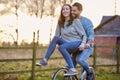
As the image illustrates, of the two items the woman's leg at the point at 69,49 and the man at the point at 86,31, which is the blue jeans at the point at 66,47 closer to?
the woman's leg at the point at 69,49

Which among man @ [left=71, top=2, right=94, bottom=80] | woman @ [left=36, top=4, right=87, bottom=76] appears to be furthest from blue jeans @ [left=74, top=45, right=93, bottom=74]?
woman @ [left=36, top=4, right=87, bottom=76]

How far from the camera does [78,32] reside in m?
6.88

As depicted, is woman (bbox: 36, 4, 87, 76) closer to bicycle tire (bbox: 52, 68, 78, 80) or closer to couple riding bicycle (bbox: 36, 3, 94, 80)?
couple riding bicycle (bbox: 36, 3, 94, 80)

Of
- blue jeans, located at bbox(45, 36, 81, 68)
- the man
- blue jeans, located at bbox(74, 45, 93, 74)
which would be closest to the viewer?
blue jeans, located at bbox(45, 36, 81, 68)

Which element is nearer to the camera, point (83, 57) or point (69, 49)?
point (69, 49)

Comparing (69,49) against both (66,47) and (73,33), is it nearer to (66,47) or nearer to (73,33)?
(66,47)

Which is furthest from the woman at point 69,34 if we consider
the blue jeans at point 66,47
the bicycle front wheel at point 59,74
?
the bicycle front wheel at point 59,74

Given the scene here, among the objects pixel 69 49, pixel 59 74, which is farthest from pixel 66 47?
pixel 59 74

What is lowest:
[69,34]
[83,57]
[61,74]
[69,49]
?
[61,74]

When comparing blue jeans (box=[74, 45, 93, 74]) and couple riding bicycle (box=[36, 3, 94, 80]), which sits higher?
couple riding bicycle (box=[36, 3, 94, 80])

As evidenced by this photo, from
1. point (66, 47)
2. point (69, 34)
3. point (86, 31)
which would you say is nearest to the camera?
point (66, 47)

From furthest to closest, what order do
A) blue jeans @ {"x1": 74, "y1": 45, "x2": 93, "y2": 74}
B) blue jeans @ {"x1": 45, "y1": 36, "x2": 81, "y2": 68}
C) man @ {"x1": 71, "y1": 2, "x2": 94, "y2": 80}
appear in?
blue jeans @ {"x1": 74, "y1": 45, "x2": 93, "y2": 74} → man @ {"x1": 71, "y1": 2, "x2": 94, "y2": 80} → blue jeans @ {"x1": 45, "y1": 36, "x2": 81, "y2": 68}

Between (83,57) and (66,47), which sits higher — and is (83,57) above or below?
below

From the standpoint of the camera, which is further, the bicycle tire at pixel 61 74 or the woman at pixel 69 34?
the bicycle tire at pixel 61 74
